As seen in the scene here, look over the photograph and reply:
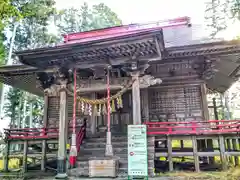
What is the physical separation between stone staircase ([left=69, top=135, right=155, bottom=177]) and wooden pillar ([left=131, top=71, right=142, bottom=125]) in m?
1.35

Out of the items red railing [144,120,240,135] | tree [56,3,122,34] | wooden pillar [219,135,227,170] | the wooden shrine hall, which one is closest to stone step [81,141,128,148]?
the wooden shrine hall

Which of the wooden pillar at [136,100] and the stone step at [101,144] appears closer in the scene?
the wooden pillar at [136,100]

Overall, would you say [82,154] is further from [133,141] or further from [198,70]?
[198,70]

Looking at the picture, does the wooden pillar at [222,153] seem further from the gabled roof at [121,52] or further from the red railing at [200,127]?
the gabled roof at [121,52]

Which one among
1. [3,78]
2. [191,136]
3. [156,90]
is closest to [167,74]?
[156,90]

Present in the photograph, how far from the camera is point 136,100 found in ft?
21.2

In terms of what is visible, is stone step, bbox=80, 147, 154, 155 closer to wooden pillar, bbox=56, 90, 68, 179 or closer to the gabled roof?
wooden pillar, bbox=56, 90, 68, 179

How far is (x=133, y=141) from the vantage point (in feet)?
19.3

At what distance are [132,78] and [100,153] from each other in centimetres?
309

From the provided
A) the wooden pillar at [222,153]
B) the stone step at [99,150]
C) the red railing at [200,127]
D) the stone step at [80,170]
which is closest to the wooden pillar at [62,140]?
the stone step at [80,170]

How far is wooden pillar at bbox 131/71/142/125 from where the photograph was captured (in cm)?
636

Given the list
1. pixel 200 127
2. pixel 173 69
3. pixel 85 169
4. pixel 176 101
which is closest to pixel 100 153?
pixel 85 169

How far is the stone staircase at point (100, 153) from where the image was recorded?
6562 mm

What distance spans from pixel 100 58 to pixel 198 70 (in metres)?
4.39
